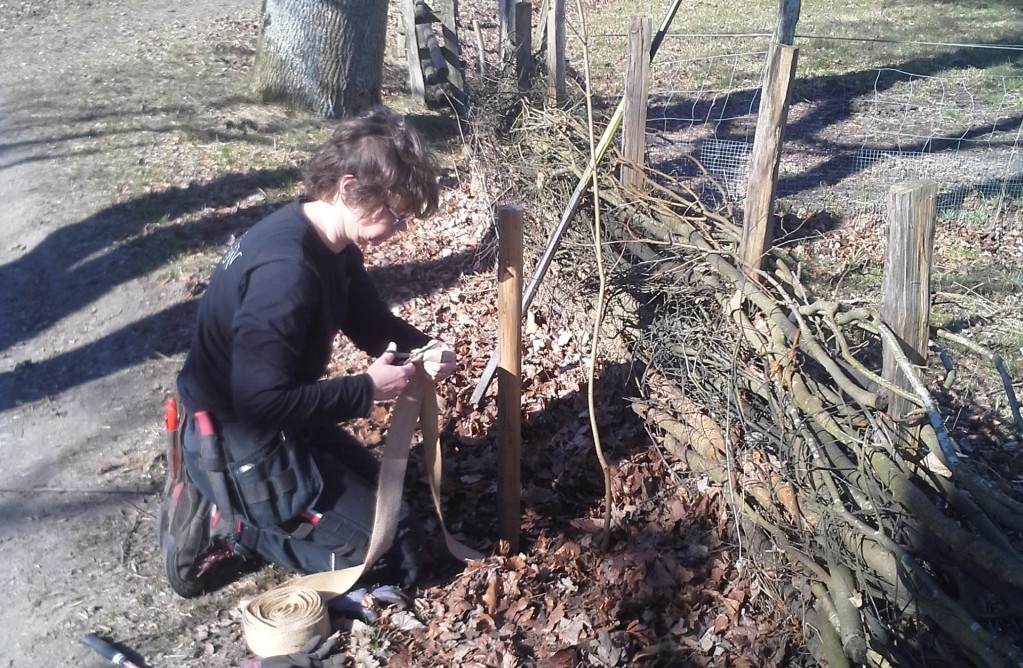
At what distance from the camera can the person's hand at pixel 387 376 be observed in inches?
119

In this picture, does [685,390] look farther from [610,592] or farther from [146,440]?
[146,440]

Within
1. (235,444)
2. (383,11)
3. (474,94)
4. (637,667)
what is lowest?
A: (637,667)

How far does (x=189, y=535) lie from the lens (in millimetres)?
3281

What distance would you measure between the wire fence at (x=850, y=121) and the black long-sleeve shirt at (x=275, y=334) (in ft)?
12.2

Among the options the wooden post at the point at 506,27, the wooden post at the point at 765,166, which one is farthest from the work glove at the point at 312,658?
the wooden post at the point at 506,27

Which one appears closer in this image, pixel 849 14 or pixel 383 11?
pixel 383 11

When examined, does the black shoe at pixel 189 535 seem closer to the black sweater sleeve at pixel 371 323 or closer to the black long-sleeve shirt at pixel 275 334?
the black long-sleeve shirt at pixel 275 334

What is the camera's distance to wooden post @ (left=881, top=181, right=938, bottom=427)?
2828 millimetres

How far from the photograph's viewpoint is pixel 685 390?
3.90 metres

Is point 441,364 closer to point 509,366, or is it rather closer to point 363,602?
point 509,366

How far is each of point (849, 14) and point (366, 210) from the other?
11694 millimetres

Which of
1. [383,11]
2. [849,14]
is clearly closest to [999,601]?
[383,11]

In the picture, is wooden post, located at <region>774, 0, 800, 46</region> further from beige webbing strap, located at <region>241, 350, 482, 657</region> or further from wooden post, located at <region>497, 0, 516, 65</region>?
A: beige webbing strap, located at <region>241, 350, 482, 657</region>

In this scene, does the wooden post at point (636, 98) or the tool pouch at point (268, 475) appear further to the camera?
the wooden post at point (636, 98)
